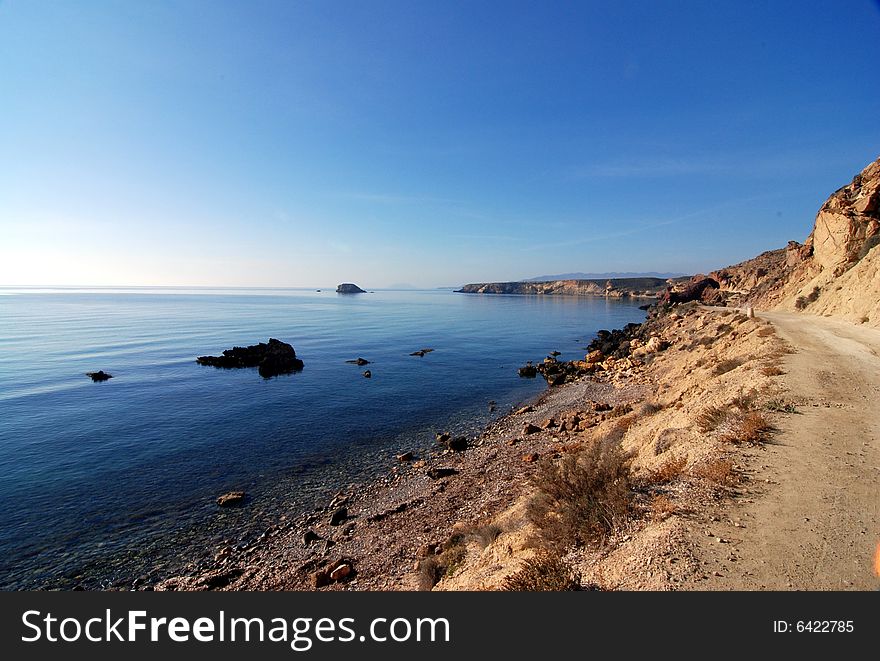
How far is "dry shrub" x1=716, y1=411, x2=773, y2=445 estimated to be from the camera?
323 inches

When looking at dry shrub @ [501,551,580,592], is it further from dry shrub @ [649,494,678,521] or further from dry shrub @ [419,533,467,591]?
dry shrub @ [419,533,467,591]

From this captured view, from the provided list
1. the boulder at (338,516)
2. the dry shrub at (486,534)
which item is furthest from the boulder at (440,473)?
the dry shrub at (486,534)

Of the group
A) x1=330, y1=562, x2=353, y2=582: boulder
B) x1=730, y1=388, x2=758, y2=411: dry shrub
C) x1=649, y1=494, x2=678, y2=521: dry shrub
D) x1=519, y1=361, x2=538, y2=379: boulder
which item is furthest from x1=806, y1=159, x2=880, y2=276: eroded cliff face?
x1=330, y1=562, x2=353, y2=582: boulder

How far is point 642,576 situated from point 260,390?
28.2 metres

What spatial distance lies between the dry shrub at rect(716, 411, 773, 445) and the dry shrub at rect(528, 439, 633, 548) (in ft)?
9.01

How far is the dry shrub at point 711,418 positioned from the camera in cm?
955

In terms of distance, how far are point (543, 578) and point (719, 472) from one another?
4.39m

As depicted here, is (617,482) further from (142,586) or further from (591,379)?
(591,379)

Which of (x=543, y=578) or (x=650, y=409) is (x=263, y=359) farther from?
(x=543, y=578)

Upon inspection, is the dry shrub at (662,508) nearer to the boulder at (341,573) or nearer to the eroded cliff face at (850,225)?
the boulder at (341,573)

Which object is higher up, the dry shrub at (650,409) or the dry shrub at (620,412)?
the dry shrub at (650,409)

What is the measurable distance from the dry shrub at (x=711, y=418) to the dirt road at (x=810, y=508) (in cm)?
111

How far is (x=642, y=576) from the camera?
4750 millimetres
